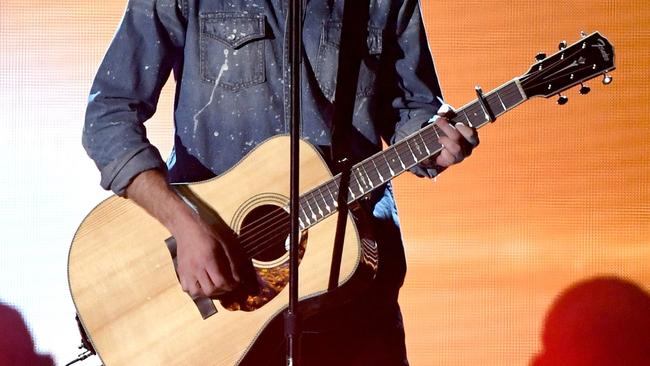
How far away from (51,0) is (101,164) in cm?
60

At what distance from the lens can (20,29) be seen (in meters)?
2.16

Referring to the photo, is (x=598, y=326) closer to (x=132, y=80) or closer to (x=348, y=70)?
(x=348, y=70)

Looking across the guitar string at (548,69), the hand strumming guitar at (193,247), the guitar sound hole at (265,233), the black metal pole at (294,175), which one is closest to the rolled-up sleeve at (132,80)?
the hand strumming guitar at (193,247)

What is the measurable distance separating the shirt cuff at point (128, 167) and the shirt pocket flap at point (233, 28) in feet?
1.09

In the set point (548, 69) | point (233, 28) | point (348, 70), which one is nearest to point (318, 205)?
point (348, 70)

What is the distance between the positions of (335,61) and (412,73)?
211mm

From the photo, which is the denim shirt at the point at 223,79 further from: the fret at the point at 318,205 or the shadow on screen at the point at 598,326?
the shadow on screen at the point at 598,326

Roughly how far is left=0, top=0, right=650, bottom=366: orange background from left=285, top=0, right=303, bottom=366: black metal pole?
2.52ft

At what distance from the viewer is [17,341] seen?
2.13 m

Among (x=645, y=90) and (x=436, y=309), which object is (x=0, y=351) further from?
(x=645, y=90)

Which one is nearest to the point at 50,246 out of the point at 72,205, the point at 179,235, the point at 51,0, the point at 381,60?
the point at 72,205

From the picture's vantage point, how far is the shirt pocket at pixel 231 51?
1938 millimetres

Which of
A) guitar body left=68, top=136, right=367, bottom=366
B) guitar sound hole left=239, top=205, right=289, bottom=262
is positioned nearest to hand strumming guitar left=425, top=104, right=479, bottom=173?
guitar body left=68, top=136, right=367, bottom=366

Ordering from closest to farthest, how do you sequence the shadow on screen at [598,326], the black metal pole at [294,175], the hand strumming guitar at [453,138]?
the black metal pole at [294,175] < the hand strumming guitar at [453,138] < the shadow on screen at [598,326]
